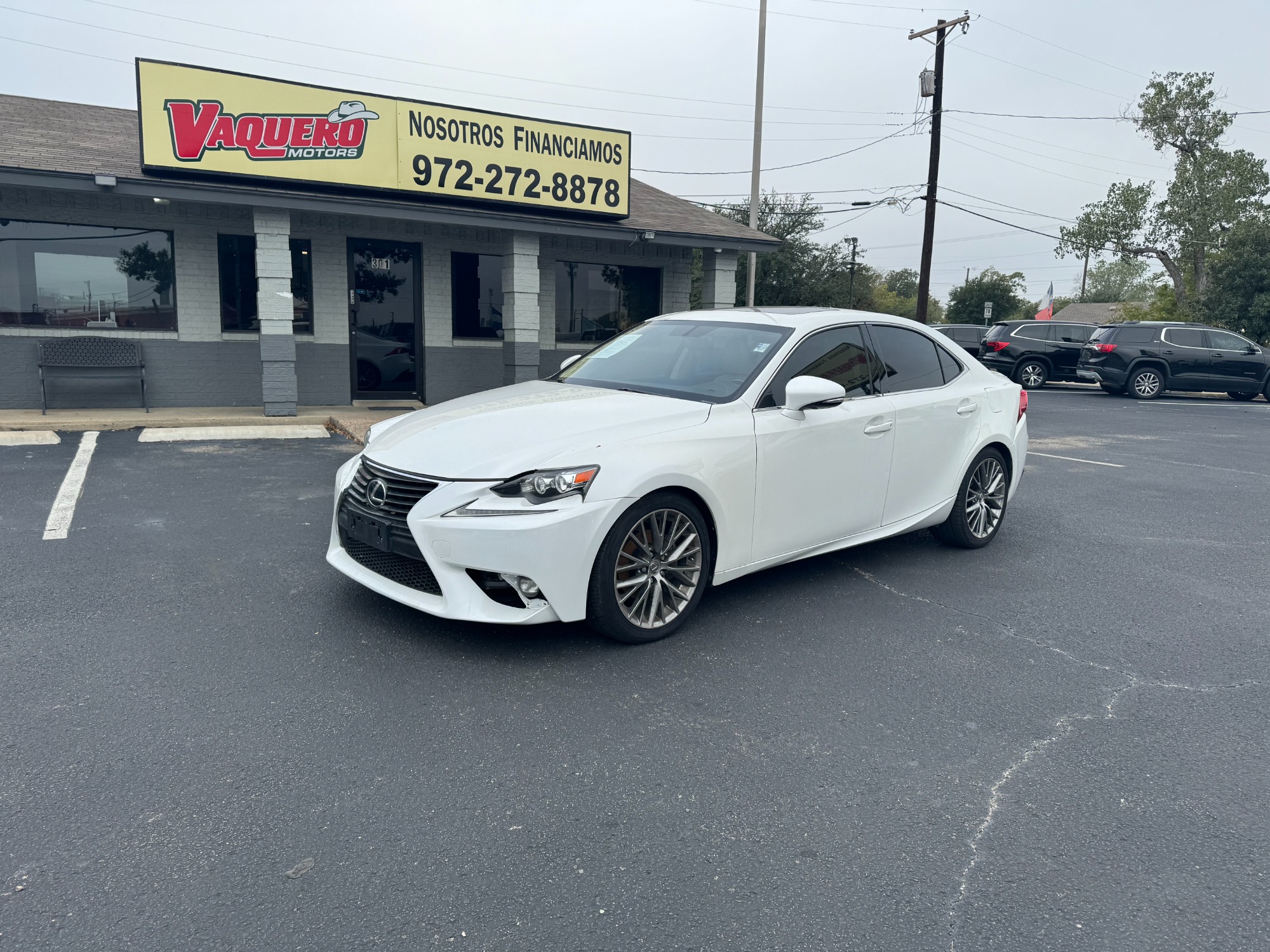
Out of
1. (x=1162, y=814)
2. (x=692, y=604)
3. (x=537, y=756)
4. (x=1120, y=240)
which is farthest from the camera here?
(x=1120, y=240)

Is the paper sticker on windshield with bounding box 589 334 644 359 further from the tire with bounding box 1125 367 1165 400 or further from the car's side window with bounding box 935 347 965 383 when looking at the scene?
the tire with bounding box 1125 367 1165 400

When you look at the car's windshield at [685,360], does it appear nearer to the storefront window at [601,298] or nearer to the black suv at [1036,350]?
the storefront window at [601,298]

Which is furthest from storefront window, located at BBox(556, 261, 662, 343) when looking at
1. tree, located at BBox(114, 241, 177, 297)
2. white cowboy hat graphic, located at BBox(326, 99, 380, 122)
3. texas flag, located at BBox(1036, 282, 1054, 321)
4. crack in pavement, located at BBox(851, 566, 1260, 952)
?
texas flag, located at BBox(1036, 282, 1054, 321)

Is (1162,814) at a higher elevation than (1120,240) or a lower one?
lower

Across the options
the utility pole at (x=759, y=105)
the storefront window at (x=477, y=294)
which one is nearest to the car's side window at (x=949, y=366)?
the storefront window at (x=477, y=294)

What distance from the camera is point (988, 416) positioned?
20.2 ft

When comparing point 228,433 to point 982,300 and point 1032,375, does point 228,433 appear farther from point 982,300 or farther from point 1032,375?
point 982,300

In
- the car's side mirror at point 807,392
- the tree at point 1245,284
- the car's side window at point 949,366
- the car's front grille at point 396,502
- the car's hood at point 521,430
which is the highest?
the tree at point 1245,284

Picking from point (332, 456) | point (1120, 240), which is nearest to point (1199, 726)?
point (332, 456)

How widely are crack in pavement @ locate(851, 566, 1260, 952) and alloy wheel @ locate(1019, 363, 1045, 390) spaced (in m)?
21.1

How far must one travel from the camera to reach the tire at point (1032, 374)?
24203 mm

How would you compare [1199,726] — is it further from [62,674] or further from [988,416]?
[62,674]

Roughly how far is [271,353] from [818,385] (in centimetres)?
943

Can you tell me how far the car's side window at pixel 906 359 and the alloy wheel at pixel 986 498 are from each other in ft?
2.45
